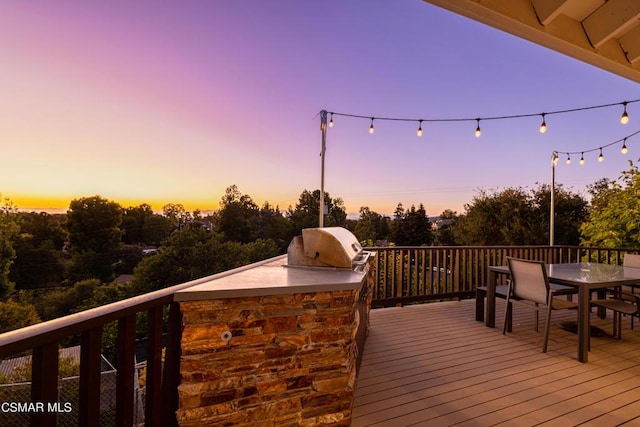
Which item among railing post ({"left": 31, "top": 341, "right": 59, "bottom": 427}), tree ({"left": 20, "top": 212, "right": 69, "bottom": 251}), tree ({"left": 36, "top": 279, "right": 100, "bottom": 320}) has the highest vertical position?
railing post ({"left": 31, "top": 341, "right": 59, "bottom": 427})

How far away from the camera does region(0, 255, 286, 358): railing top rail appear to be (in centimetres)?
83

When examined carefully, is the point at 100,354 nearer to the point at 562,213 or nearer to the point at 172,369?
the point at 172,369

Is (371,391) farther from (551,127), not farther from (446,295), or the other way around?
(551,127)

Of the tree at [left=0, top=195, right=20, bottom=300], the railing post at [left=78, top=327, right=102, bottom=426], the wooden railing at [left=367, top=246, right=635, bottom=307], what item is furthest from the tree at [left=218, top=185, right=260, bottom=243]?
the railing post at [left=78, top=327, right=102, bottom=426]

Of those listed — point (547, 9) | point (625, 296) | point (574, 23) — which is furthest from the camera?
point (625, 296)

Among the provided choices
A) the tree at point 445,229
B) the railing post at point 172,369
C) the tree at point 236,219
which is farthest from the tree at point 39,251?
the tree at point 445,229

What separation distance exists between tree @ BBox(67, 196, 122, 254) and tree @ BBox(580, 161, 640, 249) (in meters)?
34.7

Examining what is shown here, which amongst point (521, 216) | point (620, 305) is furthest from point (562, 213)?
point (620, 305)

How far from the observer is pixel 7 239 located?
65.4 ft

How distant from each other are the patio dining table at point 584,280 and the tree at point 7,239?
2679cm

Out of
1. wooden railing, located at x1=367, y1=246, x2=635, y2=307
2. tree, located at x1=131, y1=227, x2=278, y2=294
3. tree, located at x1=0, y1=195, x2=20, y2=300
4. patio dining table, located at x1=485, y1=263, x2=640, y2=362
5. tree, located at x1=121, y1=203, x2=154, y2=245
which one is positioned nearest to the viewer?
patio dining table, located at x1=485, y1=263, x2=640, y2=362

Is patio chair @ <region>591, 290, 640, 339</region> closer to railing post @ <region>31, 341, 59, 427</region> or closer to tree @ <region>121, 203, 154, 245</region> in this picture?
railing post @ <region>31, 341, 59, 427</region>

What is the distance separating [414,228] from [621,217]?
1465 cm

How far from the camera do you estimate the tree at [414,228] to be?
2275 centimetres
